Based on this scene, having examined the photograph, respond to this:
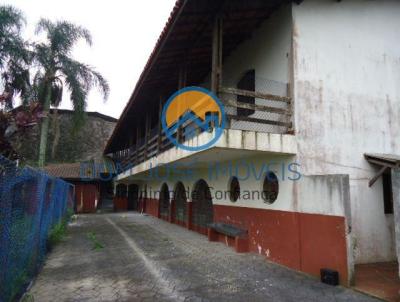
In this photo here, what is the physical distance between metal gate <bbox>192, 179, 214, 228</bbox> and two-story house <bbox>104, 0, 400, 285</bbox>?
205 centimetres

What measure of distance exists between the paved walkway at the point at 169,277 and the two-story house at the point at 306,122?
592mm

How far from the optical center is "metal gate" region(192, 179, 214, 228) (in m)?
11.2

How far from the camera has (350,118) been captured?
7453 mm

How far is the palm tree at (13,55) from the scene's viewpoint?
12.6 meters

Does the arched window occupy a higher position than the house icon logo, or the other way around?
the house icon logo

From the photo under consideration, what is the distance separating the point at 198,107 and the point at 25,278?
18.0 feet

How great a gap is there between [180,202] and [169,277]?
845 cm

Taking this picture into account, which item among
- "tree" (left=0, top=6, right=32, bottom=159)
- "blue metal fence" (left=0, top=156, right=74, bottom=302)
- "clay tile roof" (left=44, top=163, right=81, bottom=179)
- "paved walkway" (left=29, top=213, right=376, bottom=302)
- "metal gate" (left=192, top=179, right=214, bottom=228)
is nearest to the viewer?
"blue metal fence" (left=0, top=156, right=74, bottom=302)

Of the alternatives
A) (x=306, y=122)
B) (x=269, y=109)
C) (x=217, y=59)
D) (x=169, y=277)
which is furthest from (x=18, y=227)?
(x=306, y=122)

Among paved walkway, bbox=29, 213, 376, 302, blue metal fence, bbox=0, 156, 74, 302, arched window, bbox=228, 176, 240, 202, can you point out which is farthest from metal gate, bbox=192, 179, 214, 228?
blue metal fence, bbox=0, 156, 74, 302

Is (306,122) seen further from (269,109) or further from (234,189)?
(234,189)

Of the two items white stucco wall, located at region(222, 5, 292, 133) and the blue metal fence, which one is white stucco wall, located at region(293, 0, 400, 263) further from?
the blue metal fence

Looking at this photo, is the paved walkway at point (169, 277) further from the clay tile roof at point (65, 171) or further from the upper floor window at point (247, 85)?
the clay tile roof at point (65, 171)

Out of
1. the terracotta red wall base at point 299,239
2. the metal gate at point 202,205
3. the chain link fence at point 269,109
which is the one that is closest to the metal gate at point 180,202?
the metal gate at point 202,205
